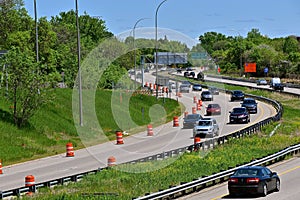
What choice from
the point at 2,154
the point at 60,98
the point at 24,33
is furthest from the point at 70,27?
the point at 2,154

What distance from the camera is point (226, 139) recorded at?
43.3 meters

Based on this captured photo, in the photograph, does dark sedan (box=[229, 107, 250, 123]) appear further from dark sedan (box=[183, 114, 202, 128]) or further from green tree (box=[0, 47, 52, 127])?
green tree (box=[0, 47, 52, 127])

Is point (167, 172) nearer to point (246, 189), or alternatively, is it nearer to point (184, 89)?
point (246, 189)

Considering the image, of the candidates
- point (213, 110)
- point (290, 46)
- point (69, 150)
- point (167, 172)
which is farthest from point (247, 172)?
point (290, 46)

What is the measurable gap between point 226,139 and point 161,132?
11.7m

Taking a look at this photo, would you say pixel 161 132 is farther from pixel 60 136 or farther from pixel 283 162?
pixel 283 162

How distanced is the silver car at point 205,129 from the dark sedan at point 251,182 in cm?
2364

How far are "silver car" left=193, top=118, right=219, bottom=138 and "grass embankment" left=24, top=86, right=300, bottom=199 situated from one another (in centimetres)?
378

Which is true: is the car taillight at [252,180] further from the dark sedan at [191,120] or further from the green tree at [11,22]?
the green tree at [11,22]

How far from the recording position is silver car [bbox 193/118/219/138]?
48.1 metres

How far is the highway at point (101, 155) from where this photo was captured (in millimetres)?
33463

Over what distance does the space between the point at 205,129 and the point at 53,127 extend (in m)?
10.9

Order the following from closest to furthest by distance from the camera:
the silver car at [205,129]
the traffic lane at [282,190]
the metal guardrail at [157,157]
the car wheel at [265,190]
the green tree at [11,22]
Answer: the car wheel at [265,190] → the traffic lane at [282,190] → the metal guardrail at [157,157] → the silver car at [205,129] → the green tree at [11,22]

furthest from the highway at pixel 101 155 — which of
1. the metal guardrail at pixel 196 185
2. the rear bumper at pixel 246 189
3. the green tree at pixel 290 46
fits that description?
the green tree at pixel 290 46
